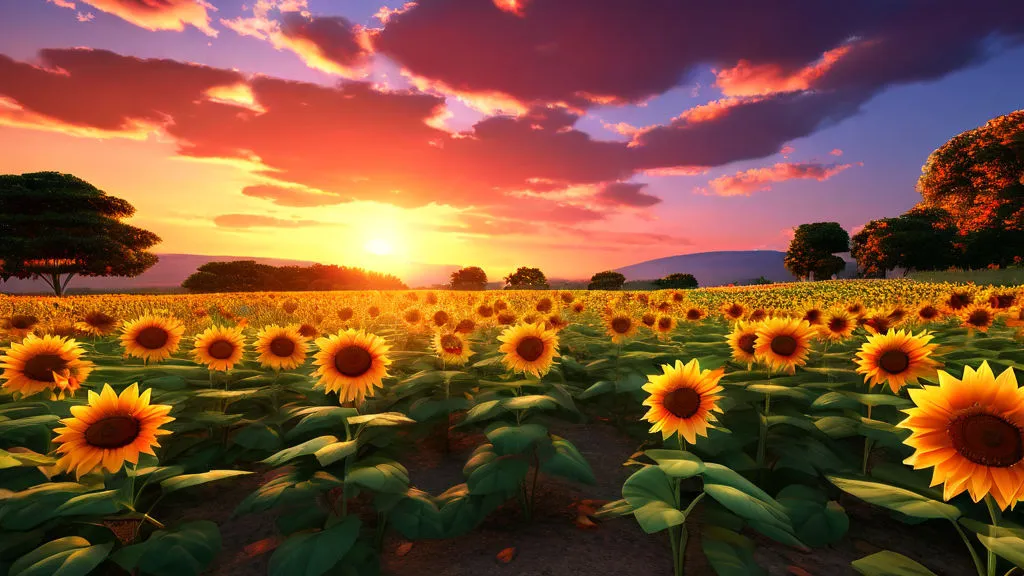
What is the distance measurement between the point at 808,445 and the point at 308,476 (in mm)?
3885

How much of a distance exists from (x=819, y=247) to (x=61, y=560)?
→ 295 feet

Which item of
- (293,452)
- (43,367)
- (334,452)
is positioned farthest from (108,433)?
(43,367)

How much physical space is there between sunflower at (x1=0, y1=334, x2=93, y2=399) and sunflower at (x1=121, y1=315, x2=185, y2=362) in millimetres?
1254

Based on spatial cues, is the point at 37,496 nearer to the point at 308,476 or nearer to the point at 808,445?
the point at 308,476

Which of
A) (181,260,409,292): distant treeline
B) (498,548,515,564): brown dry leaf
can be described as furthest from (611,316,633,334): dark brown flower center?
(181,260,409,292): distant treeline

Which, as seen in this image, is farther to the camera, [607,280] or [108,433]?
[607,280]

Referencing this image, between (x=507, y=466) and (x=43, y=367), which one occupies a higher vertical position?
(x=43, y=367)

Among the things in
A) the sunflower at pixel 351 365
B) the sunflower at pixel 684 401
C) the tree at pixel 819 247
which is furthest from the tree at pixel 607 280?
the sunflower at pixel 684 401

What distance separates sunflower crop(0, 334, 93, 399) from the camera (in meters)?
4.16

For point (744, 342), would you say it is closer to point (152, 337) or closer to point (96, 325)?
point (152, 337)

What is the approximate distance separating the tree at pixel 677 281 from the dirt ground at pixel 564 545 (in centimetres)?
4639

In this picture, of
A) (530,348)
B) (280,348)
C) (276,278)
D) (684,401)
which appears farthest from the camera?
(276,278)

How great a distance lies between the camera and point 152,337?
564 centimetres

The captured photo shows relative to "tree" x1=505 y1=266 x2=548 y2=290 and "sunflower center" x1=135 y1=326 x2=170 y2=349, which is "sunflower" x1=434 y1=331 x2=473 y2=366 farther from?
"tree" x1=505 y1=266 x2=548 y2=290
